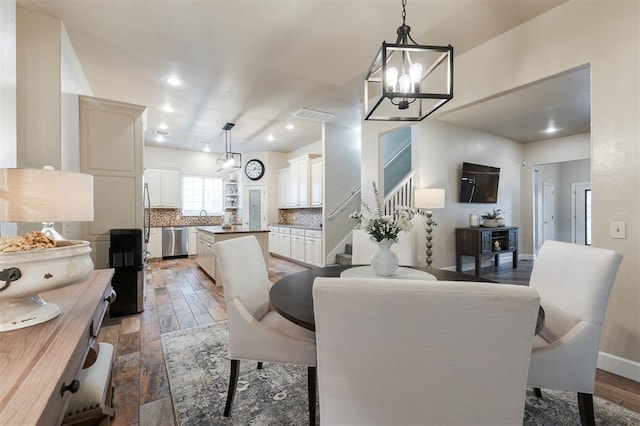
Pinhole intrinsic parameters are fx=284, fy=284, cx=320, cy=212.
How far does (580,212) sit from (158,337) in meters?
9.76

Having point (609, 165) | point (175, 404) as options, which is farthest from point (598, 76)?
point (175, 404)

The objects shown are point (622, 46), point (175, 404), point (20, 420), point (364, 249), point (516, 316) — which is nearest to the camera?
point (20, 420)

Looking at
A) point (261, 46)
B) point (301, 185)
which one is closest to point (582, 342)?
point (261, 46)

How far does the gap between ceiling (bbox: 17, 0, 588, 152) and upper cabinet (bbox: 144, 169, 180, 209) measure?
2560 mm

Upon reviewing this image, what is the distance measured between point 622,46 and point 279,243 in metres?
6.29

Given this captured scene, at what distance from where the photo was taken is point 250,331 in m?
1.55

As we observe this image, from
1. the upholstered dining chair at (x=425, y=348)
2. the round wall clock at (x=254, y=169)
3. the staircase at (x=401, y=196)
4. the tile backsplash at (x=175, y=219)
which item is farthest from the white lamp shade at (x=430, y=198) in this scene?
the tile backsplash at (x=175, y=219)

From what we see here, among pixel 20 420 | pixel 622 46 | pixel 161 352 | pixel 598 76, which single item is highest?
pixel 622 46

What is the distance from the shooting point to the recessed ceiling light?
3594 millimetres

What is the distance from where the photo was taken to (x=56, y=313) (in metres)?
1.08

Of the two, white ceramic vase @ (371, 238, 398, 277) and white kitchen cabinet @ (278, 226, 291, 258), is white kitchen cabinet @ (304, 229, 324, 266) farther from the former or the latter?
white ceramic vase @ (371, 238, 398, 277)

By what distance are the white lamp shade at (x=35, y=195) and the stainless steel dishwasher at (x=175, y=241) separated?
6074 millimetres

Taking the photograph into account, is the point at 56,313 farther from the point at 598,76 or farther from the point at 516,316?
the point at 598,76

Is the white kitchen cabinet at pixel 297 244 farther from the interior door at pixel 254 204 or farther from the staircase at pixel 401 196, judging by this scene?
the staircase at pixel 401 196
